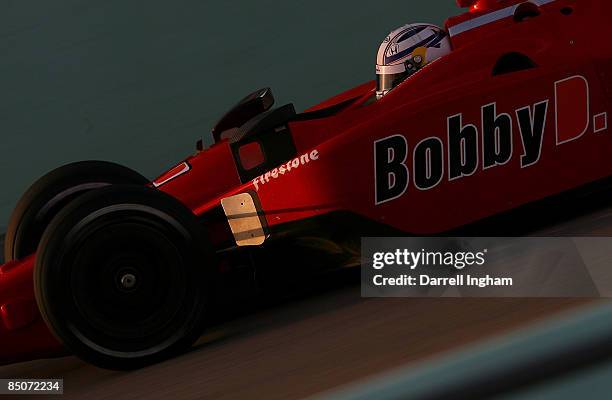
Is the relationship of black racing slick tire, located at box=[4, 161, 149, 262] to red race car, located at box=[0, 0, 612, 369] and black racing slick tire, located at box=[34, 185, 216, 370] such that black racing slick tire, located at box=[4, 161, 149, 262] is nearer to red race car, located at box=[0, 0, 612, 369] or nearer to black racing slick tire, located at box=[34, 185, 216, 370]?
red race car, located at box=[0, 0, 612, 369]

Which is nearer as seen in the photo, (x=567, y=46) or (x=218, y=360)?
(x=218, y=360)

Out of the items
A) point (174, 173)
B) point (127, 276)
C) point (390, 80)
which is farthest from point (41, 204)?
point (390, 80)

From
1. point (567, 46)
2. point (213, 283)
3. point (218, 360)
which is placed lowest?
point (218, 360)

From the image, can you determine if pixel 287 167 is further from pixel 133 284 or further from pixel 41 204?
pixel 41 204

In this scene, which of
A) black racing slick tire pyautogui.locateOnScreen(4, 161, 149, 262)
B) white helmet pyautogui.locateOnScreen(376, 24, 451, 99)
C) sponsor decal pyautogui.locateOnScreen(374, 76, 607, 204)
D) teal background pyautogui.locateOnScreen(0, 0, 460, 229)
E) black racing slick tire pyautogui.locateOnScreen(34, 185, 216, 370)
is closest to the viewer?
black racing slick tire pyautogui.locateOnScreen(34, 185, 216, 370)

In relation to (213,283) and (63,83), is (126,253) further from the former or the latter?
(63,83)

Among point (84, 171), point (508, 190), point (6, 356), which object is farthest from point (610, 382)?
point (84, 171)

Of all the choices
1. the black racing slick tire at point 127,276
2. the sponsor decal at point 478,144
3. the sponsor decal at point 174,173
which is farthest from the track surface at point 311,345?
the sponsor decal at point 174,173

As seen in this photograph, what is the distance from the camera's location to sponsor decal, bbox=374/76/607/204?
13.6ft

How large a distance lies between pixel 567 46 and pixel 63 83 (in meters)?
2.99

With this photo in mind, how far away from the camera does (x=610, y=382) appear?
7.13ft

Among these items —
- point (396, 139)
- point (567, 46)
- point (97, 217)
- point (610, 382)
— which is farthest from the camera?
point (567, 46)

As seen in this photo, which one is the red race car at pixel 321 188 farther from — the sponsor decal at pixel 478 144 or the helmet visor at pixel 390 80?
the helmet visor at pixel 390 80

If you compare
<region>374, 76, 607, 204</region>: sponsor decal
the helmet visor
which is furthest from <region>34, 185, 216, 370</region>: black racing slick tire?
the helmet visor
